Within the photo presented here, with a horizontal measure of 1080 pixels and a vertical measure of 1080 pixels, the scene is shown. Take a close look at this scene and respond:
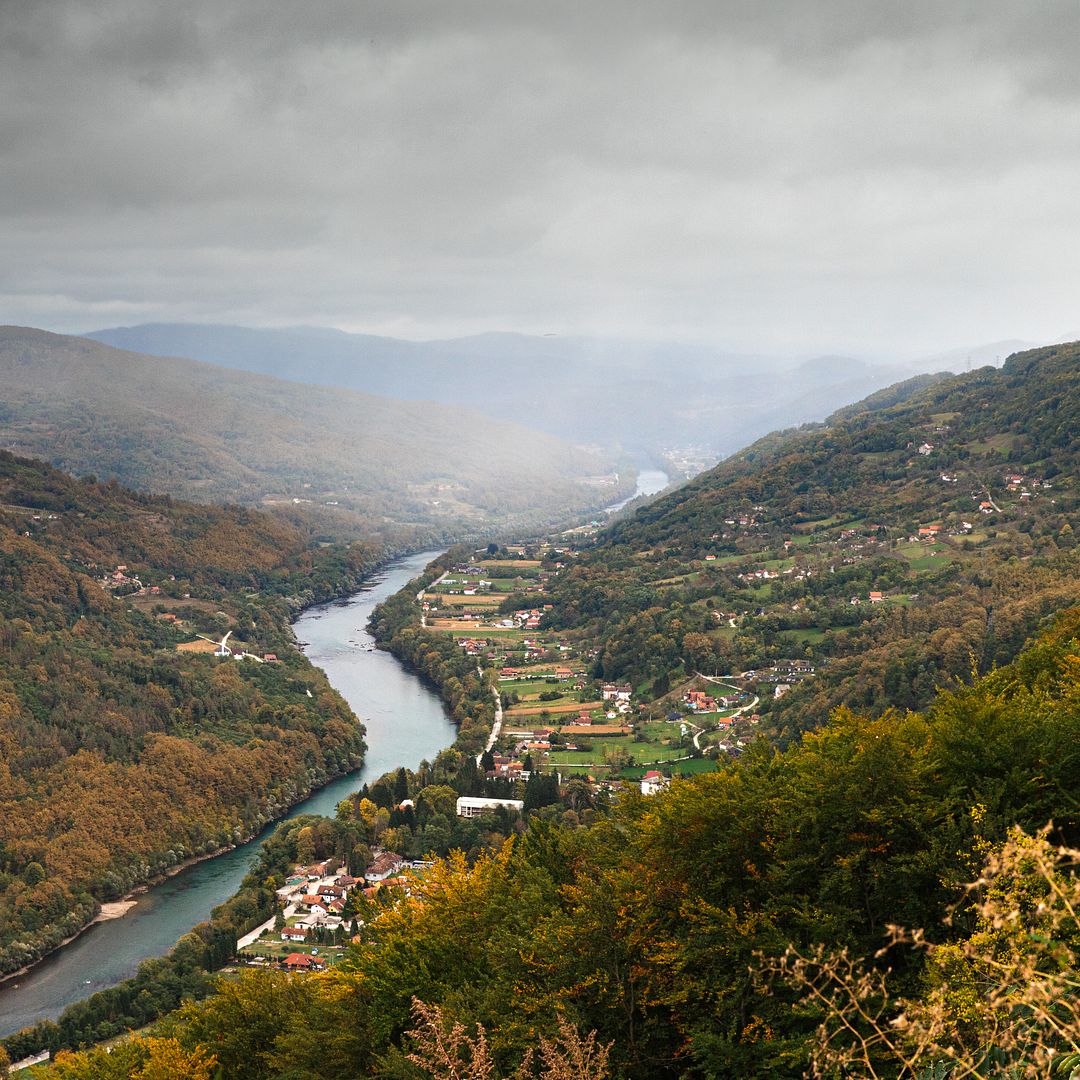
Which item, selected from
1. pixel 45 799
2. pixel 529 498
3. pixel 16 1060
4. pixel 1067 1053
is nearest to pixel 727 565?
pixel 45 799

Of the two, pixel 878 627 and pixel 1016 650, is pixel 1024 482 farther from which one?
pixel 1016 650

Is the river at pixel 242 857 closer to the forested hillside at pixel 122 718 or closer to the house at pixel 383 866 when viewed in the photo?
the forested hillside at pixel 122 718

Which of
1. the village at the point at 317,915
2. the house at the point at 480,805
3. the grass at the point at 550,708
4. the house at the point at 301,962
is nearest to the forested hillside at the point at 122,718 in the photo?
the village at the point at 317,915

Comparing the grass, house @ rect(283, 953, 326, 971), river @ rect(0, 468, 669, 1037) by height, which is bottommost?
river @ rect(0, 468, 669, 1037)

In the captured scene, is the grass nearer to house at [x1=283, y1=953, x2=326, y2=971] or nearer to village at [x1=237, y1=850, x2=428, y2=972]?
village at [x1=237, y1=850, x2=428, y2=972]

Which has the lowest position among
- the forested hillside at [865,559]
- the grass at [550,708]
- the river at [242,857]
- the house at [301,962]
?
the river at [242,857]

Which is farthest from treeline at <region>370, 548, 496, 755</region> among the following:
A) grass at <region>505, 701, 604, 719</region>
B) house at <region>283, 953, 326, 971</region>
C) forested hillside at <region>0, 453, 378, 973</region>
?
house at <region>283, 953, 326, 971</region>

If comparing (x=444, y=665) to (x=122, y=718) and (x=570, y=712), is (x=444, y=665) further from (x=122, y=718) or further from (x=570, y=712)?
(x=122, y=718)
